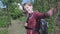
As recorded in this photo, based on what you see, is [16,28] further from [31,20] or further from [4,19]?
[31,20]

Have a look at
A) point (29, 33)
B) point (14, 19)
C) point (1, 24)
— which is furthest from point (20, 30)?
point (29, 33)

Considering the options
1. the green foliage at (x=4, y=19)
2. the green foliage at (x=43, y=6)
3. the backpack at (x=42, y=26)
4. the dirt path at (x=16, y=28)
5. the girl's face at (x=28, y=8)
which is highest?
the girl's face at (x=28, y=8)

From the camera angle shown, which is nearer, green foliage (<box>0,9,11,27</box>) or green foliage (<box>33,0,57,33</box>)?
green foliage (<box>33,0,57,33</box>)

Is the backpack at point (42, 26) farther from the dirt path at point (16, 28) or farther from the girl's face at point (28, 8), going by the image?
the dirt path at point (16, 28)

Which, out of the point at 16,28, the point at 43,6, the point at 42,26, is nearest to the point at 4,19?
the point at 16,28

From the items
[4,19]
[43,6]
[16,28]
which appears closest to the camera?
[43,6]

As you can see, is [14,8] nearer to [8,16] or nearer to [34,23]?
[8,16]

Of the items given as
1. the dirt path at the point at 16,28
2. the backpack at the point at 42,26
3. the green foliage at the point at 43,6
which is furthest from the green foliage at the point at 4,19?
the backpack at the point at 42,26

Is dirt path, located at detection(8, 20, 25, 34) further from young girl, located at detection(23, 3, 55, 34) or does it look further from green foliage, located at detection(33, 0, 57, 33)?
young girl, located at detection(23, 3, 55, 34)

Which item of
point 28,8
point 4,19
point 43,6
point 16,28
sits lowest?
point 16,28

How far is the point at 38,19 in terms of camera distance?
8.45ft

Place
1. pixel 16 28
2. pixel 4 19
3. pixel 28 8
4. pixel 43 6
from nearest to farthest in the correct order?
pixel 28 8 < pixel 43 6 < pixel 4 19 < pixel 16 28

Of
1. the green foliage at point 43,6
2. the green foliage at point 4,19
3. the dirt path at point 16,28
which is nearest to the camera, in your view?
the green foliage at point 43,6

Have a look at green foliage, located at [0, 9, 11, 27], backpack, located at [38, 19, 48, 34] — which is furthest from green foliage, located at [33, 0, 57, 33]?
backpack, located at [38, 19, 48, 34]
